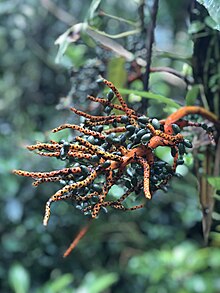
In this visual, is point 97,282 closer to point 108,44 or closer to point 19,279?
point 19,279

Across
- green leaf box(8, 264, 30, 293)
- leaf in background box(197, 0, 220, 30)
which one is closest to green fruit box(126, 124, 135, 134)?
leaf in background box(197, 0, 220, 30)

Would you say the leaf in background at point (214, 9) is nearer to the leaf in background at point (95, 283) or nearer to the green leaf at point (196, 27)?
the green leaf at point (196, 27)

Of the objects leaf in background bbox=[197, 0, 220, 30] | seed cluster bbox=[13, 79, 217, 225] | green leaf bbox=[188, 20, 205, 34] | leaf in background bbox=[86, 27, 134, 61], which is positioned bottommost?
leaf in background bbox=[86, 27, 134, 61]

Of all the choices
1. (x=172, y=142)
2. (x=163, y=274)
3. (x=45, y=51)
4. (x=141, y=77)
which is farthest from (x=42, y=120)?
(x=172, y=142)

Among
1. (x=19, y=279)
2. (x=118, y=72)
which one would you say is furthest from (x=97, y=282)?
(x=118, y=72)

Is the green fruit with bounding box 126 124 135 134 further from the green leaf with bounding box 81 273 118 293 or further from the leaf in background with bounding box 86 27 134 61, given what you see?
the green leaf with bounding box 81 273 118 293

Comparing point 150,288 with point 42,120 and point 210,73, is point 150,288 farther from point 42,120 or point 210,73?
point 210,73
